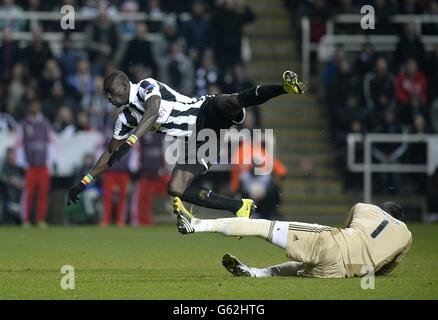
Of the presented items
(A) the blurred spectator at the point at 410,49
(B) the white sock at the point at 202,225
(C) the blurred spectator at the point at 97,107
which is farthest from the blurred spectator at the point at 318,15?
(B) the white sock at the point at 202,225

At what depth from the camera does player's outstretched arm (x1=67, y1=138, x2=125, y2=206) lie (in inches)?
489

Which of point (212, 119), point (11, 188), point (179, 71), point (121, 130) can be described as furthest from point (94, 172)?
point (179, 71)

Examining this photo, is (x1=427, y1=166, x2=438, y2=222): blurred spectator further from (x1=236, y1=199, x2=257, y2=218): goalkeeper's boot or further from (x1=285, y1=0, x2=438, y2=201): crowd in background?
(x1=236, y1=199, x2=257, y2=218): goalkeeper's boot

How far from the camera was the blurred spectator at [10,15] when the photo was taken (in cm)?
2411

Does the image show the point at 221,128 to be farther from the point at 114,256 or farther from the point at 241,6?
the point at 241,6

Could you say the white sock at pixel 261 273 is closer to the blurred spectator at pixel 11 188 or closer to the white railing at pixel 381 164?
the white railing at pixel 381 164

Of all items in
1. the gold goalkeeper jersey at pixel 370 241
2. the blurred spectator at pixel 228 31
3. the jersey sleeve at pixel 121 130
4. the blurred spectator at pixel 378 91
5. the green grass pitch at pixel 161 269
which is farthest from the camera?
the blurred spectator at pixel 228 31

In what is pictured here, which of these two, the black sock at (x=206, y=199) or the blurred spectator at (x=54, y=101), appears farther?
the blurred spectator at (x=54, y=101)

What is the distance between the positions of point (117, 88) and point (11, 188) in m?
9.52

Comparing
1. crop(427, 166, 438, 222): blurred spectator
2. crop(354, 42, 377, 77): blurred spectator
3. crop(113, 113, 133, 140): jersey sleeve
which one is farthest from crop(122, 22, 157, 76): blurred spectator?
crop(113, 113, 133, 140): jersey sleeve

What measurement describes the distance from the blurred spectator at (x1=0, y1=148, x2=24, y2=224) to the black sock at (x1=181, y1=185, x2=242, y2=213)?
9.25 metres

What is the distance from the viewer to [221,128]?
43.3 ft

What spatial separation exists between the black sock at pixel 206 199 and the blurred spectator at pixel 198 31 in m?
10.7
